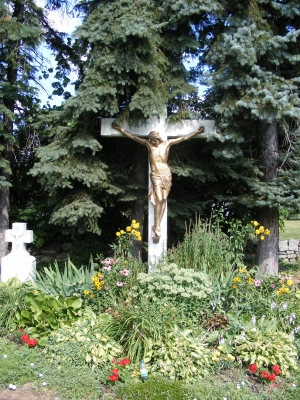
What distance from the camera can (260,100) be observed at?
549 cm

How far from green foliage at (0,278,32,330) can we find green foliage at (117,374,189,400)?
161 cm

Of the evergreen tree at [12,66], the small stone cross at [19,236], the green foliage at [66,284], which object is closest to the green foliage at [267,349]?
the green foliage at [66,284]

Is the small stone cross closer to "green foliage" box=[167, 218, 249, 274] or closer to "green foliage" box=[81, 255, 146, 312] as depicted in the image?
"green foliage" box=[81, 255, 146, 312]

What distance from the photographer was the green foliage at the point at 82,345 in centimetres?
370

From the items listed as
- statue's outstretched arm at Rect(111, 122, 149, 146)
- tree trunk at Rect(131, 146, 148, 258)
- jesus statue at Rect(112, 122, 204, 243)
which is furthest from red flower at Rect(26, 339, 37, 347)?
statue's outstretched arm at Rect(111, 122, 149, 146)

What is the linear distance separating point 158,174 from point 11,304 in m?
2.46

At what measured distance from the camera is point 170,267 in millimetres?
4457

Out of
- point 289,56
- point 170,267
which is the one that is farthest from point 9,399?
point 289,56

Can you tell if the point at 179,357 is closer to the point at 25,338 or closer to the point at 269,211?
the point at 25,338

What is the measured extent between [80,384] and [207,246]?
7.45 ft

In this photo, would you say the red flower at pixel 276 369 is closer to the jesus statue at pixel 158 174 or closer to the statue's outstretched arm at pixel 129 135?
the jesus statue at pixel 158 174

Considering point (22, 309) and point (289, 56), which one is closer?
point (22, 309)

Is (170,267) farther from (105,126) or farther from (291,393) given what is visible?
(105,126)

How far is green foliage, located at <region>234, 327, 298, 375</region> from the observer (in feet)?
12.0
